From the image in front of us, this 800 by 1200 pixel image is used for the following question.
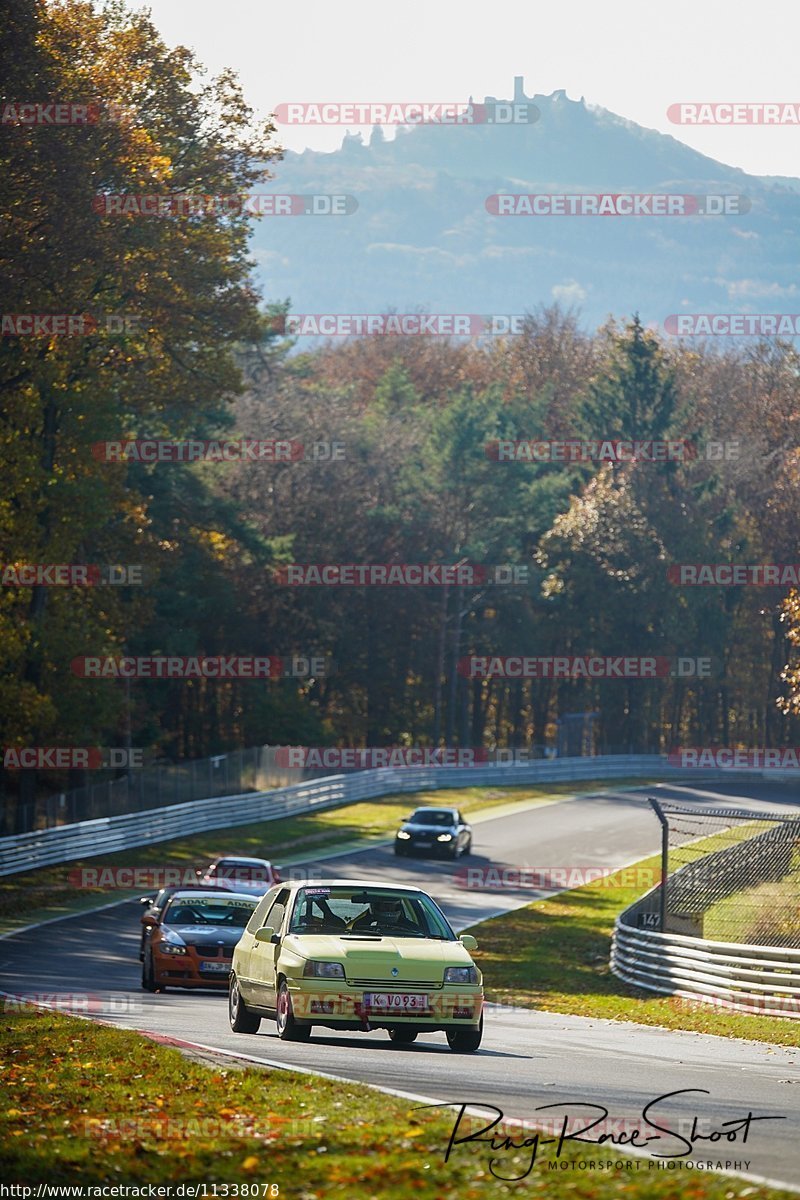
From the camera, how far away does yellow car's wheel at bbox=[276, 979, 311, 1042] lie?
50.6 ft

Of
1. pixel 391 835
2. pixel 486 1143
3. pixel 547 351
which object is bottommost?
pixel 391 835

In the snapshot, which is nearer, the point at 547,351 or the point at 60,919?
the point at 60,919

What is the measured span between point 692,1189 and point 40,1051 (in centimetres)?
780

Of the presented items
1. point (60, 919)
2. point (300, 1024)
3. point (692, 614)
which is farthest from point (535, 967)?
point (692, 614)

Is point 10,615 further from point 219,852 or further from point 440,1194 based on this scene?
point 440,1194

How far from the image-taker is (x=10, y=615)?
44531 millimetres

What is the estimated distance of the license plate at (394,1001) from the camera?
15.0m

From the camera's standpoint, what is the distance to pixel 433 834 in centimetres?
4581

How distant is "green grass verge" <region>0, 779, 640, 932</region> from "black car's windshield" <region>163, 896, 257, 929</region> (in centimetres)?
1048
